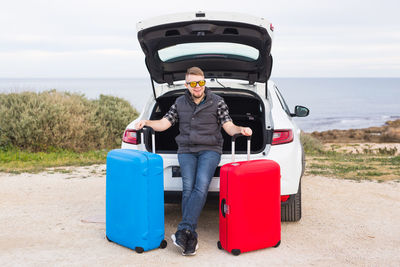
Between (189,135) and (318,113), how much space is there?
52564mm

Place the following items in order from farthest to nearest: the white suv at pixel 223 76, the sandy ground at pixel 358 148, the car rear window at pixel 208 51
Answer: the sandy ground at pixel 358 148
the car rear window at pixel 208 51
the white suv at pixel 223 76

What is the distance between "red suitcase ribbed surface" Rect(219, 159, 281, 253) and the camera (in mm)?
3877

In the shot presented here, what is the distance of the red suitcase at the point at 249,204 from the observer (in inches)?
153

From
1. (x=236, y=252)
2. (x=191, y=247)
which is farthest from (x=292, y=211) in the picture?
(x=191, y=247)

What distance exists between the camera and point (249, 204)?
393 centimetres

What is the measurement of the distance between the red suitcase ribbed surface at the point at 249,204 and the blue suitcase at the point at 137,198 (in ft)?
1.82

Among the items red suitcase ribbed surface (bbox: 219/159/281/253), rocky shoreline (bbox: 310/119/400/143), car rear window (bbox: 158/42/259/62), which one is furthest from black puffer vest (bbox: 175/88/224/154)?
rocky shoreline (bbox: 310/119/400/143)

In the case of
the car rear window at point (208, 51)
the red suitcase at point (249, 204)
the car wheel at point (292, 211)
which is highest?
the car rear window at point (208, 51)

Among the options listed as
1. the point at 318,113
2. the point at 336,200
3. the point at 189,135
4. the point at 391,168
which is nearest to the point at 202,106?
the point at 189,135

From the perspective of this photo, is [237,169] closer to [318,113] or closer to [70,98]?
[70,98]

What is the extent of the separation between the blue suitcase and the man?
0.76ft

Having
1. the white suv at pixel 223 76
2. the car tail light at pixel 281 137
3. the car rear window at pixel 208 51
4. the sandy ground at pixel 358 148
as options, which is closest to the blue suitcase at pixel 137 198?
the white suv at pixel 223 76

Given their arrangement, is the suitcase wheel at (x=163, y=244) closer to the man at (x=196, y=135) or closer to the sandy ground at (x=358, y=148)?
the man at (x=196, y=135)

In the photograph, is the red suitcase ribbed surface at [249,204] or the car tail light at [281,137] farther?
the car tail light at [281,137]
